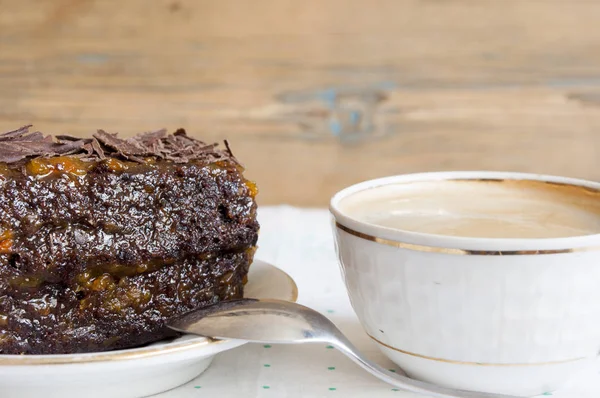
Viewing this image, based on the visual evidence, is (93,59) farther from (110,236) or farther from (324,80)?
(110,236)

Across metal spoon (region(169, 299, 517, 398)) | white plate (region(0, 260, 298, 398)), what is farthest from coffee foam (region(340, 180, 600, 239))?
Answer: white plate (region(0, 260, 298, 398))

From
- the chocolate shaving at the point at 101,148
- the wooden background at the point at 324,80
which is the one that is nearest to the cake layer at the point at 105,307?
the chocolate shaving at the point at 101,148

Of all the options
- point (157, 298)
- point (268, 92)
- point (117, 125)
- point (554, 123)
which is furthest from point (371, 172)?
point (157, 298)

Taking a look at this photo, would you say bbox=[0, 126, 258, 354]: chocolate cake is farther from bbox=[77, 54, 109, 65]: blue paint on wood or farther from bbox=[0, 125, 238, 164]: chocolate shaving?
bbox=[77, 54, 109, 65]: blue paint on wood

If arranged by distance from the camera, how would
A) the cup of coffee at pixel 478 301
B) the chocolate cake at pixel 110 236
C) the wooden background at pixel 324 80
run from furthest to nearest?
the wooden background at pixel 324 80 → the chocolate cake at pixel 110 236 → the cup of coffee at pixel 478 301

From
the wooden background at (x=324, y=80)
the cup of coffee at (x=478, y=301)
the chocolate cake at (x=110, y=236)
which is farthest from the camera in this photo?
the wooden background at (x=324, y=80)

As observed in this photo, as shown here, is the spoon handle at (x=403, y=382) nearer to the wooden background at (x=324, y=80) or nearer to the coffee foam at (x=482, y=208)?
the coffee foam at (x=482, y=208)
